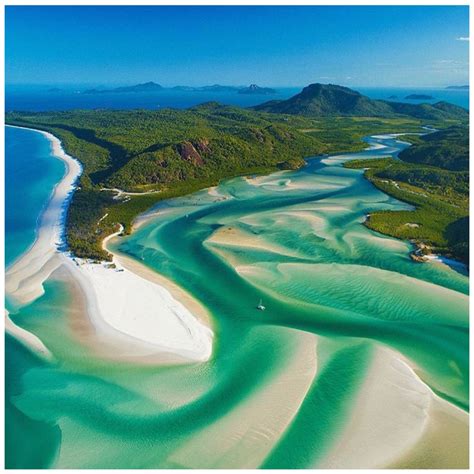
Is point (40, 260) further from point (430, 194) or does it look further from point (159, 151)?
point (430, 194)

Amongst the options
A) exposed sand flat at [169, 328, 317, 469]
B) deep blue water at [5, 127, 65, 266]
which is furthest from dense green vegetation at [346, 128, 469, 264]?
deep blue water at [5, 127, 65, 266]

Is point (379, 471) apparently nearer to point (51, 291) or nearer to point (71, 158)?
point (51, 291)

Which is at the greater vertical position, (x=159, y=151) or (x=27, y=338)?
(x=159, y=151)

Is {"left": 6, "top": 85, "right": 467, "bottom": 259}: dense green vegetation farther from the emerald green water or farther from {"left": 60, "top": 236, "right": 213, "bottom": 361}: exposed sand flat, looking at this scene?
the emerald green water

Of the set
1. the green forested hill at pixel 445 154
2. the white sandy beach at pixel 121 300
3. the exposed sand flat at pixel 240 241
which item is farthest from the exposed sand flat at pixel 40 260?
the green forested hill at pixel 445 154

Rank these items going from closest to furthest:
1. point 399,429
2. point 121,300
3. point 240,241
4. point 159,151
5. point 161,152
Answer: point 399,429 < point 121,300 < point 240,241 < point 161,152 < point 159,151

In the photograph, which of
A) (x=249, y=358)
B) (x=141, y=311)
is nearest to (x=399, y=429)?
(x=249, y=358)
